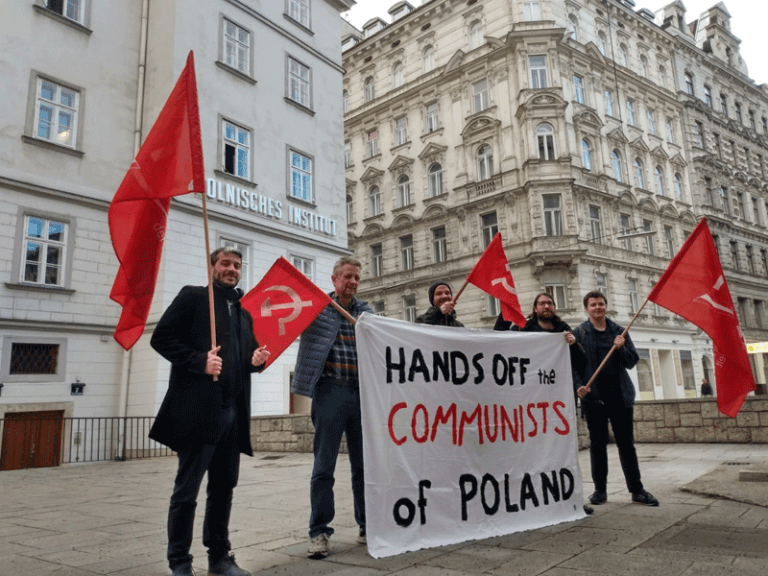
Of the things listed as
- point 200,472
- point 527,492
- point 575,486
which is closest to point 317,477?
point 200,472

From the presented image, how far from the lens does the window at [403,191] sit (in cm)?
3522

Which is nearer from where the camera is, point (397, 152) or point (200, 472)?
point (200, 472)

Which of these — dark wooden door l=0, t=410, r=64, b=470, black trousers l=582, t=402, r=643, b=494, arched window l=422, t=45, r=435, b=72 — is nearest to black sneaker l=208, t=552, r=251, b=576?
black trousers l=582, t=402, r=643, b=494

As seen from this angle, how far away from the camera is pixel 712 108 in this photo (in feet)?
132

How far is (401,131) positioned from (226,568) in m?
34.3

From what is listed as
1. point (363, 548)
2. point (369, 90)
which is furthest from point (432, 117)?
point (363, 548)

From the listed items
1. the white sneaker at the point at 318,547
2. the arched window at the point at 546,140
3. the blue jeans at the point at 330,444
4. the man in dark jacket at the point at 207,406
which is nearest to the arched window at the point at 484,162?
the arched window at the point at 546,140

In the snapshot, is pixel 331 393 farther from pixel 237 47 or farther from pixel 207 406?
pixel 237 47

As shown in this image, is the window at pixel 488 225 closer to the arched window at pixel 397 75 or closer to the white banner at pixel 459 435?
the arched window at pixel 397 75

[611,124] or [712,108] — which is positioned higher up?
[712,108]

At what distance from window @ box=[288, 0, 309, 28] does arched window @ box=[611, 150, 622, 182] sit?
18318mm

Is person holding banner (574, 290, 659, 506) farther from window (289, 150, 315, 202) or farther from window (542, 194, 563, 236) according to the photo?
window (542, 194, 563, 236)

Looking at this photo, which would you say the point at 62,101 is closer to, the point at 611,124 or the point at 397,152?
the point at 397,152

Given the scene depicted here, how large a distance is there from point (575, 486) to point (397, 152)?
1261 inches
